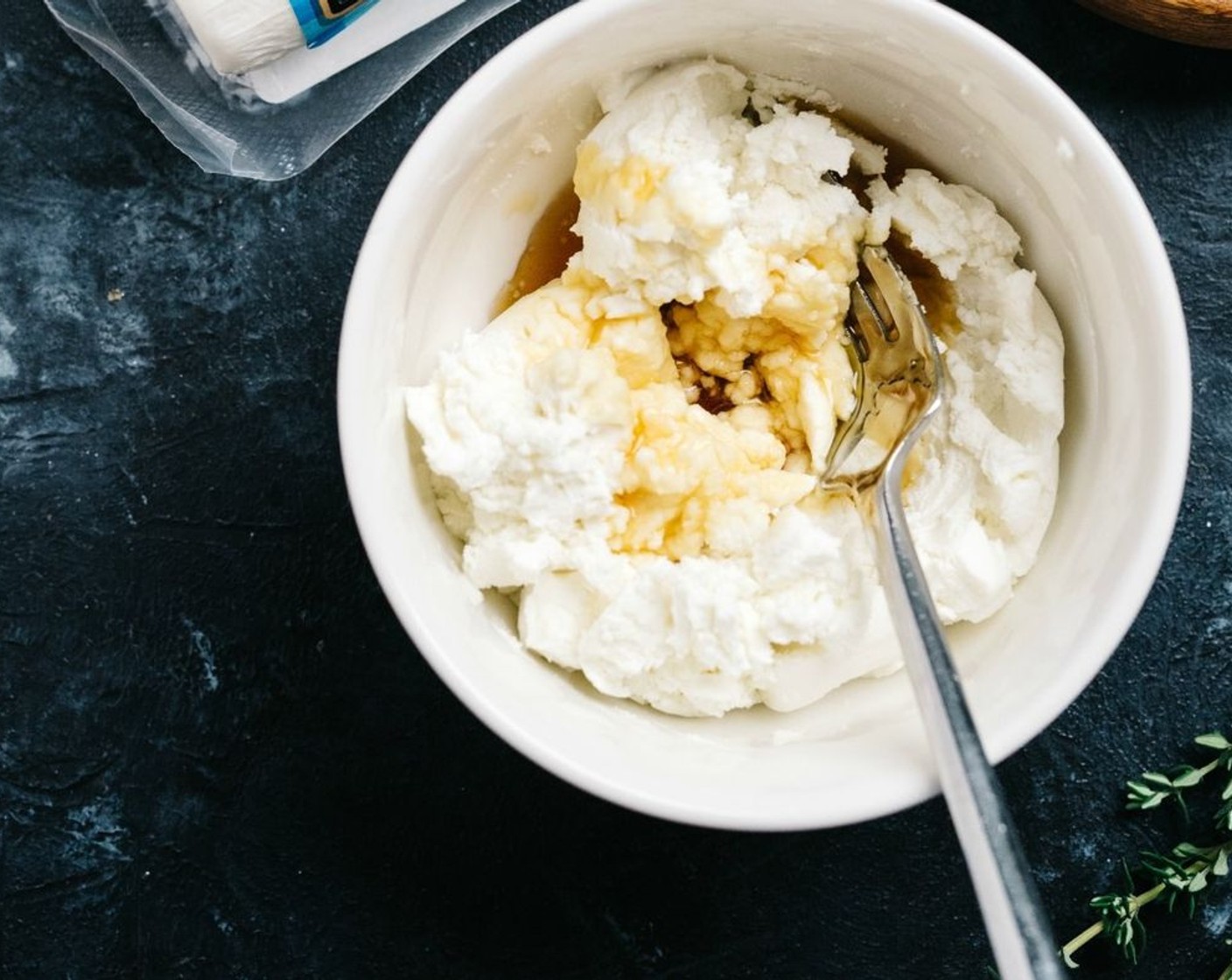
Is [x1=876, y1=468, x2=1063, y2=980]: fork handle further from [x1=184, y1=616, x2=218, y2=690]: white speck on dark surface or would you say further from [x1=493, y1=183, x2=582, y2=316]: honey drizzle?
[x1=184, y1=616, x2=218, y2=690]: white speck on dark surface

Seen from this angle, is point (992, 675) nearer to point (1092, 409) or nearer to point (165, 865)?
point (1092, 409)

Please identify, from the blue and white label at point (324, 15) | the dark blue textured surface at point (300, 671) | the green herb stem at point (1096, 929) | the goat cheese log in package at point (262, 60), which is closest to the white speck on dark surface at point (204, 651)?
the dark blue textured surface at point (300, 671)

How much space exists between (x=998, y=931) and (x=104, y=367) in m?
0.81

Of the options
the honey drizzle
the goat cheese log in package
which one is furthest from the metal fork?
the goat cheese log in package

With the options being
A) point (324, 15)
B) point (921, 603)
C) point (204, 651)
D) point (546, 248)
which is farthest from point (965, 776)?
point (324, 15)

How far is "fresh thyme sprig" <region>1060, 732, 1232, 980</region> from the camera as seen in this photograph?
1088 millimetres

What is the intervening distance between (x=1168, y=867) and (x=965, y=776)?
1.25 feet

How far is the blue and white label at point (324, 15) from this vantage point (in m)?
1.11

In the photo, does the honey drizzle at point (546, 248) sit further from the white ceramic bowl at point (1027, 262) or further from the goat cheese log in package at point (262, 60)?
the goat cheese log in package at point (262, 60)

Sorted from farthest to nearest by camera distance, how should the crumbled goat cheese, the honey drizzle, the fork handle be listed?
1. the honey drizzle
2. the crumbled goat cheese
3. the fork handle

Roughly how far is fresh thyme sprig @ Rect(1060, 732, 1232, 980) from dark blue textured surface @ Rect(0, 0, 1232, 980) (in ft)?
0.08

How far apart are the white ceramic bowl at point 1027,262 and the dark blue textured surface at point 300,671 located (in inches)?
7.1

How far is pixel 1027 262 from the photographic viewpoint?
989 millimetres

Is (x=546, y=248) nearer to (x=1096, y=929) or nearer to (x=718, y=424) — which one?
(x=718, y=424)
